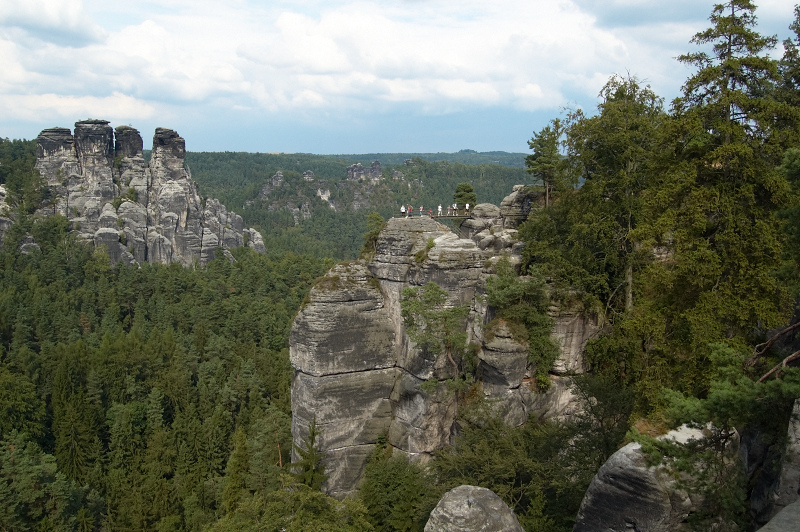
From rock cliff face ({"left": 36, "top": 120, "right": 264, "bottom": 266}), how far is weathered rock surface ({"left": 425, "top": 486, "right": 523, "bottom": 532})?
227 ft

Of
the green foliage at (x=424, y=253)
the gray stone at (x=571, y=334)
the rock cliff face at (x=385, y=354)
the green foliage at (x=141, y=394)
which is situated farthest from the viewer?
the green foliage at (x=141, y=394)

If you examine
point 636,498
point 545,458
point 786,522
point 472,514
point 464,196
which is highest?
point 464,196

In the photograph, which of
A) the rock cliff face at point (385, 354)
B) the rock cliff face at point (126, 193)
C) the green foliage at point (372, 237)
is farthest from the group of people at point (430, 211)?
the rock cliff face at point (126, 193)

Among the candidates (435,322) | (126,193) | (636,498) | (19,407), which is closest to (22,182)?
(126,193)

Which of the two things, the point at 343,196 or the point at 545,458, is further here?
the point at 343,196

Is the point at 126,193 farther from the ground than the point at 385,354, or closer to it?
farther from the ground

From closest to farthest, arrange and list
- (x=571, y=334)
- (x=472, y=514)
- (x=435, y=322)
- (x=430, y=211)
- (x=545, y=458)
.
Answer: (x=472, y=514), (x=545, y=458), (x=571, y=334), (x=435, y=322), (x=430, y=211)

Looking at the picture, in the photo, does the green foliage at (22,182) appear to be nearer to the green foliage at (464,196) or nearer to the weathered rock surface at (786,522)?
the green foliage at (464,196)

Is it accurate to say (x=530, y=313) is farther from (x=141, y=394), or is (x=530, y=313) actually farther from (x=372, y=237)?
(x=141, y=394)

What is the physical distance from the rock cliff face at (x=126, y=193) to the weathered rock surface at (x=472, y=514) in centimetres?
6905

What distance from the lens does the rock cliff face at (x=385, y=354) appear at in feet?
70.9

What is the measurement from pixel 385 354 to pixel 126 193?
2812 inches

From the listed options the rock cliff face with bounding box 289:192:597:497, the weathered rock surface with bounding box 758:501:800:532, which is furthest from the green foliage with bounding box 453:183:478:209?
the weathered rock surface with bounding box 758:501:800:532

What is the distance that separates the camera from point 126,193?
82.9 m
